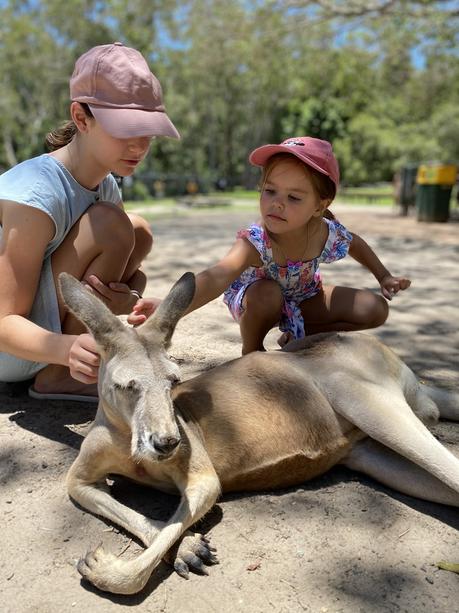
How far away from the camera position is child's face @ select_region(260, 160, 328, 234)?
8.91 ft

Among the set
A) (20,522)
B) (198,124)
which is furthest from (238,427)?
(198,124)

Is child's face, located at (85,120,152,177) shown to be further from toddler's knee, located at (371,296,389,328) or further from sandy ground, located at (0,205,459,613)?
toddler's knee, located at (371,296,389,328)

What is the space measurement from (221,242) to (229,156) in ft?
95.7

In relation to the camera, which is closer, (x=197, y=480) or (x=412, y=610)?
(x=412, y=610)

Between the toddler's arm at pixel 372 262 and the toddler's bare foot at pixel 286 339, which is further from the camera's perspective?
the toddler's bare foot at pixel 286 339

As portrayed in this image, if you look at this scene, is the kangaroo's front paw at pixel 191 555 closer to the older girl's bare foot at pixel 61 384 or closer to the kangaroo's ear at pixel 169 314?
the kangaroo's ear at pixel 169 314

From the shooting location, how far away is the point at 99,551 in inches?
66.5

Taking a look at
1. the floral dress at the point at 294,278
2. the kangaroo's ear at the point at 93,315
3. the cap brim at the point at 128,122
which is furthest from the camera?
the floral dress at the point at 294,278

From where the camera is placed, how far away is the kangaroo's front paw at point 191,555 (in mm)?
1689

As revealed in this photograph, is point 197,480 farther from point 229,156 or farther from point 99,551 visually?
point 229,156

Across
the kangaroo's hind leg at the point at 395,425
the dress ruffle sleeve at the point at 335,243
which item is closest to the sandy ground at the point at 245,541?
the kangaroo's hind leg at the point at 395,425

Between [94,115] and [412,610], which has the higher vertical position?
[94,115]

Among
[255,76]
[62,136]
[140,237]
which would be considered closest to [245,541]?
[140,237]

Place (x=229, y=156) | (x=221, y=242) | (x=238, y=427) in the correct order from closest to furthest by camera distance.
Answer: (x=238, y=427)
(x=221, y=242)
(x=229, y=156)
